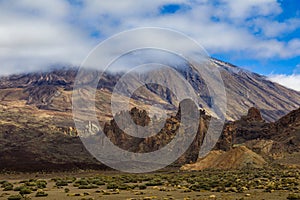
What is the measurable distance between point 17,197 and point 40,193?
6.04m

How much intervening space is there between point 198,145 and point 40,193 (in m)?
124

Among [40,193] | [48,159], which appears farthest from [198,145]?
[40,193]

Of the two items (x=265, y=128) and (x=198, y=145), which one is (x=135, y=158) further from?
(x=265, y=128)

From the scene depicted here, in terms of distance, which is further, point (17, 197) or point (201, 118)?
point (201, 118)

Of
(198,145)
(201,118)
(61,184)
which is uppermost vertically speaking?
(201,118)

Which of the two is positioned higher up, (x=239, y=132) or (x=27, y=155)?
(x=239, y=132)

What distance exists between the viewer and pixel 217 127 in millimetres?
183750

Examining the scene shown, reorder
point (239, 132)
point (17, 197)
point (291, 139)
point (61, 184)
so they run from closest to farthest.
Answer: point (17, 197), point (61, 184), point (291, 139), point (239, 132)

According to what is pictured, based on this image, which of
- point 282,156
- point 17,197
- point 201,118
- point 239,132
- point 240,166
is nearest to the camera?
point 17,197

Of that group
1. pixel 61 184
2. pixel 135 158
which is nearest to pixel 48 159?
pixel 135 158

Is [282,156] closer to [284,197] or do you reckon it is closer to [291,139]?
[291,139]

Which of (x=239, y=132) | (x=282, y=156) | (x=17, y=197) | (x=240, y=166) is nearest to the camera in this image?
(x=17, y=197)

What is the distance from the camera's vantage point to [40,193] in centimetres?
4056

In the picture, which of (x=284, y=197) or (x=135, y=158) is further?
(x=135, y=158)
